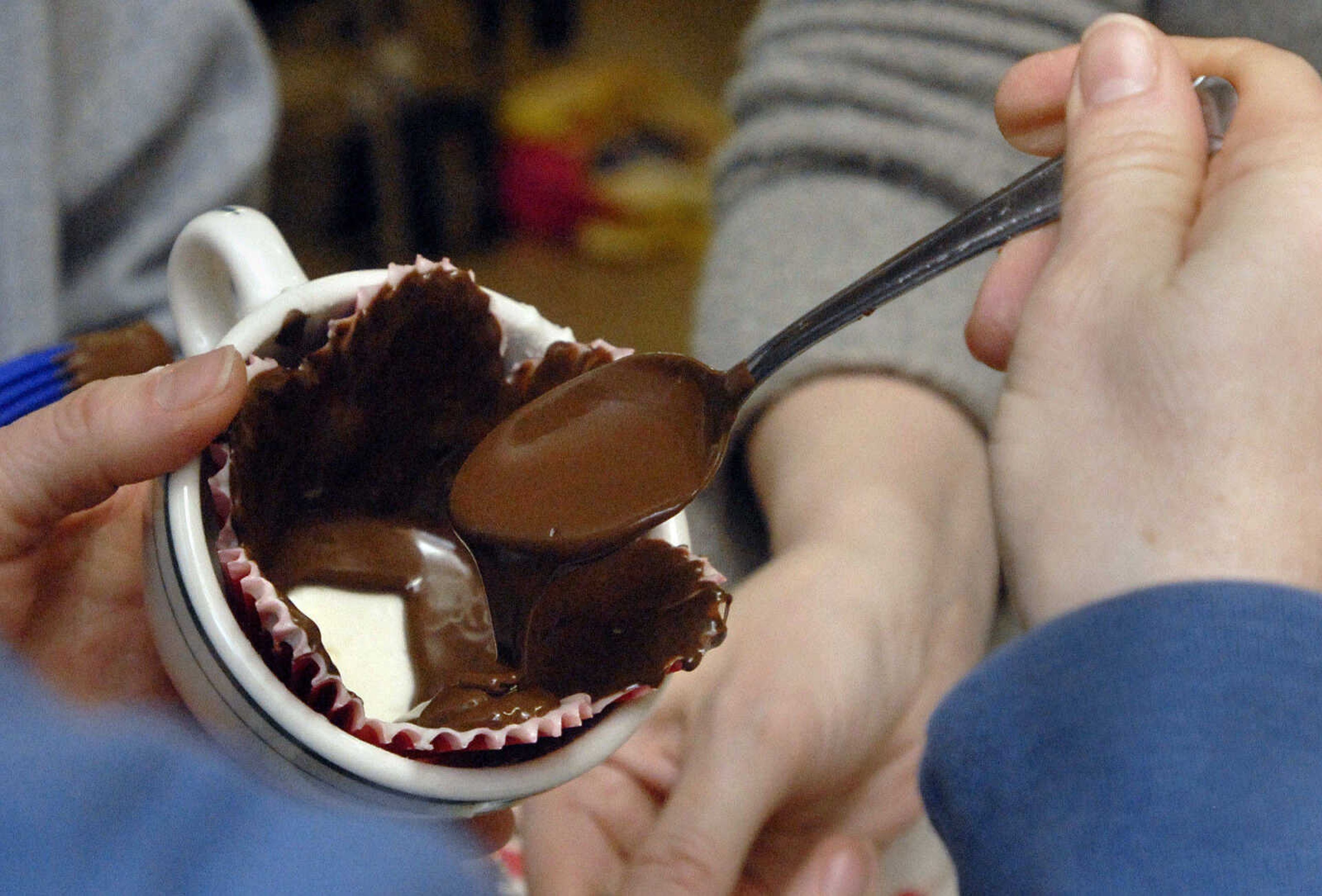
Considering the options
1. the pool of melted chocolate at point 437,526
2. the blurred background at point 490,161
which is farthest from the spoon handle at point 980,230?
the blurred background at point 490,161

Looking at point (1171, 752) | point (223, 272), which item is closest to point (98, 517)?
point (223, 272)

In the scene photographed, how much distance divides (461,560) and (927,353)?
418 mm

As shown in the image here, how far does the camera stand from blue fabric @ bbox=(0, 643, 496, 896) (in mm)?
216

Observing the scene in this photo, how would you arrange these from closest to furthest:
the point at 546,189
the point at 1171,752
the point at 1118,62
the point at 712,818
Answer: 1. the point at 1171,752
2. the point at 1118,62
3. the point at 712,818
4. the point at 546,189

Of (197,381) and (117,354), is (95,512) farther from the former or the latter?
(197,381)

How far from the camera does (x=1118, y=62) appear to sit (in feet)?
1.55

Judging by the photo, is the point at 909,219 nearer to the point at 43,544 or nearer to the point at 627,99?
the point at 43,544

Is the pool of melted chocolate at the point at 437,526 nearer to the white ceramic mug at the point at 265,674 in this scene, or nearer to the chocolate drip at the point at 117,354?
the white ceramic mug at the point at 265,674

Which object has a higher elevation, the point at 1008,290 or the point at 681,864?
the point at 1008,290

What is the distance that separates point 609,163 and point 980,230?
1.70 m

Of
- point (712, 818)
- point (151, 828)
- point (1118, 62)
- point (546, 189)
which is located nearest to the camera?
point (151, 828)

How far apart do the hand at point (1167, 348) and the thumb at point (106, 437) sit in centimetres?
31

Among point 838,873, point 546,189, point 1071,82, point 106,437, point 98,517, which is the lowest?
point 546,189

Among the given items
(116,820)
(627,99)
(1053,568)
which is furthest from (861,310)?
(627,99)
